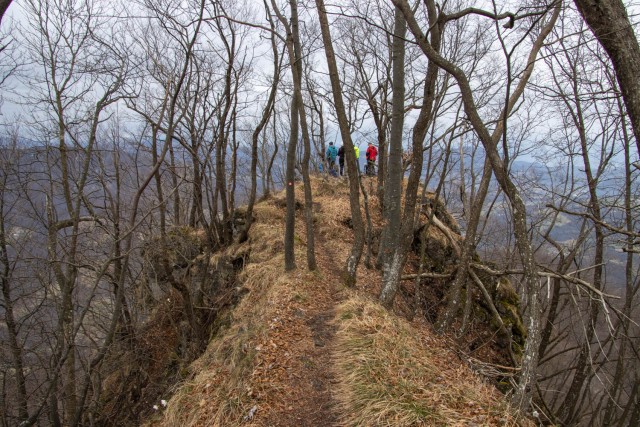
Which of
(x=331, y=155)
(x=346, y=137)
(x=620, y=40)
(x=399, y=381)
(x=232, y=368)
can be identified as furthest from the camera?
(x=331, y=155)

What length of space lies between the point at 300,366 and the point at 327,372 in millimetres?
391

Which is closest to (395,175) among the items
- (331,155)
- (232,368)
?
(232,368)

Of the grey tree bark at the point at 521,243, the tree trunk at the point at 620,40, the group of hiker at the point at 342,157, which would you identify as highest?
the group of hiker at the point at 342,157

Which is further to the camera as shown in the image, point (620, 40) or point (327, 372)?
point (327, 372)

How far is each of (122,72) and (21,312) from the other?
20.8 ft

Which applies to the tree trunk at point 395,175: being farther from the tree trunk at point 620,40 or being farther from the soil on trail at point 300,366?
the tree trunk at point 620,40

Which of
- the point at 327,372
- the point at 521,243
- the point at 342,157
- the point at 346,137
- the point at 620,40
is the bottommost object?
the point at 327,372

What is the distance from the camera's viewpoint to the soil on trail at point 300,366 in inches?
150

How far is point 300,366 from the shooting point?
177 inches

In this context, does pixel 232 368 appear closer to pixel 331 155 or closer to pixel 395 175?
pixel 395 175

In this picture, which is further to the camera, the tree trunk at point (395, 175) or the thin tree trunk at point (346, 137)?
the thin tree trunk at point (346, 137)

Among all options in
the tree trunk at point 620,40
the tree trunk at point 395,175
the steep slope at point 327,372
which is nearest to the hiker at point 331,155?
the steep slope at point 327,372

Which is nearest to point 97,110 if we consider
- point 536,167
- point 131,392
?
point 131,392

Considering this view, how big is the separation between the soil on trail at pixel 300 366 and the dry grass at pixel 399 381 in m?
0.20
